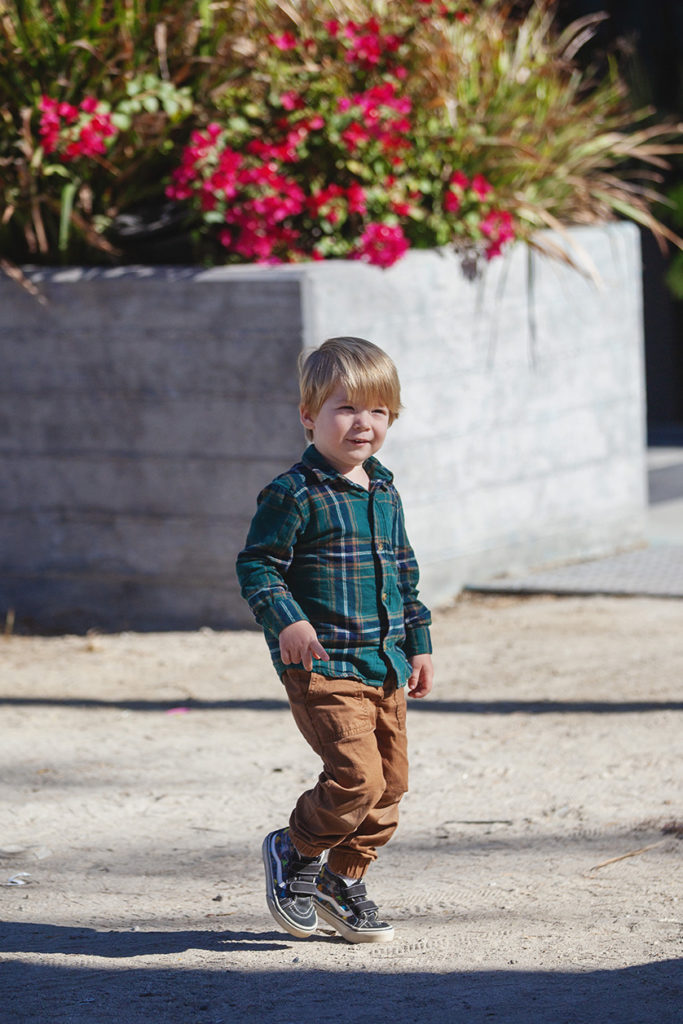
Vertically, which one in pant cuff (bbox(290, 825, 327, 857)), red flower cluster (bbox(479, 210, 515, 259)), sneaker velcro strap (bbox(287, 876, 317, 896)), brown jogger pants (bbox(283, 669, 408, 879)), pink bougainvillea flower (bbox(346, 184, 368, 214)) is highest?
pink bougainvillea flower (bbox(346, 184, 368, 214))

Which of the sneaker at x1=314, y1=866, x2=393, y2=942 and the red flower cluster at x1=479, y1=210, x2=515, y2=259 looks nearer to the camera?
the sneaker at x1=314, y1=866, x2=393, y2=942

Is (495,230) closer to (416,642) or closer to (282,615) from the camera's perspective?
(416,642)

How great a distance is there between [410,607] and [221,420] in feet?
10.2

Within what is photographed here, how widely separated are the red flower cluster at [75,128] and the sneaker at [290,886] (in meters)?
3.92

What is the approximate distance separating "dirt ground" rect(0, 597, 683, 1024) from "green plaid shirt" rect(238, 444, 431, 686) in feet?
2.16

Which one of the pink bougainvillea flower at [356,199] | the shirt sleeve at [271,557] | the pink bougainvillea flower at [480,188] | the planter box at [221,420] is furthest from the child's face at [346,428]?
the pink bougainvillea flower at [480,188]

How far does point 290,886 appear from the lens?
3225mm

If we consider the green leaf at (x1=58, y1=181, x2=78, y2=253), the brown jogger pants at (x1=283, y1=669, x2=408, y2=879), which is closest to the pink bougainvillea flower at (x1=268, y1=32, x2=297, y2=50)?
the green leaf at (x1=58, y1=181, x2=78, y2=253)

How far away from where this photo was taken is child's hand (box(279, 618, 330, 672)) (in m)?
2.98

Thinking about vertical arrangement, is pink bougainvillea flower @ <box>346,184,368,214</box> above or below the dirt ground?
above

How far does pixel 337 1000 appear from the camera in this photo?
9.47 ft

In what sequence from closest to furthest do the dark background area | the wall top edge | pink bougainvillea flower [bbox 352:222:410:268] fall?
the wall top edge < pink bougainvillea flower [bbox 352:222:410:268] < the dark background area

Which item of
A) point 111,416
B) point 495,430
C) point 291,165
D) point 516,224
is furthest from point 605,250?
point 111,416

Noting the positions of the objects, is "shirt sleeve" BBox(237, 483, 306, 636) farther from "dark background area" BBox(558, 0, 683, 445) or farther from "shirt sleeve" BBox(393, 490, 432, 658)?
"dark background area" BBox(558, 0, 683, 445)
